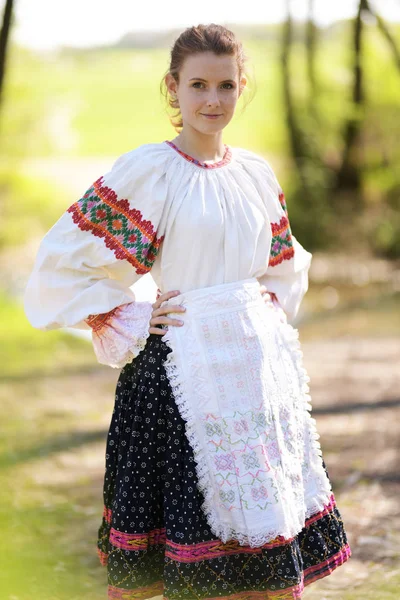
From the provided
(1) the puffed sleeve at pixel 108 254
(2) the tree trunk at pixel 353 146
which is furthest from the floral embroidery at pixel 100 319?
(2) the tree trunk at pixel 353 146

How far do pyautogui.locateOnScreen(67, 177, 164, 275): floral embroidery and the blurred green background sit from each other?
38 centimetres

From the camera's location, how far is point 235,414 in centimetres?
207

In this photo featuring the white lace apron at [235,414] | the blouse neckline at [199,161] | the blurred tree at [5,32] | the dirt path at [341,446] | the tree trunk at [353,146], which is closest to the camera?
the white lace apron at [235,414]

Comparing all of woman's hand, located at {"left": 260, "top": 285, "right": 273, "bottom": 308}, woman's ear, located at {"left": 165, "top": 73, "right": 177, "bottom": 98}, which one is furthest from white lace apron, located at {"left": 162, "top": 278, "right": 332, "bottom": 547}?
woman's ear, located at {"left": 165, "top": 73, "right": 177, "bottom": 98}

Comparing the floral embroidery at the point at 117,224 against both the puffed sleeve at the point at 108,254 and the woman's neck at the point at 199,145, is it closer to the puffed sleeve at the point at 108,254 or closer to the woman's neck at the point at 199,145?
the puffed sleeve at the point at 108,254

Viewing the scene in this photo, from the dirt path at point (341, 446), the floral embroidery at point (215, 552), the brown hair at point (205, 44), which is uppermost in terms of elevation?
the brown hair at point (205, 44)

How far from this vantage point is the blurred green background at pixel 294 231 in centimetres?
318

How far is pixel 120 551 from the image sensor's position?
210 cm

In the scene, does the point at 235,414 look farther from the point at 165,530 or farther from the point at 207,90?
the point at 207,90

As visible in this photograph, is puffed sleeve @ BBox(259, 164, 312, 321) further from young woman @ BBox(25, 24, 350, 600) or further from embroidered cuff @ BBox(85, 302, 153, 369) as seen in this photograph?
embroidered cuff @ BBox(85, 302, 153, 369)

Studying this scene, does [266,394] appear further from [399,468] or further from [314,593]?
[399,468]

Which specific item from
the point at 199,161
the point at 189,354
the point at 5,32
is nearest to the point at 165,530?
the point at 189,354

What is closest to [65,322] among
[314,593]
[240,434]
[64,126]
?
[240,434]

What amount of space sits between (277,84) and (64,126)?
2.98 m
